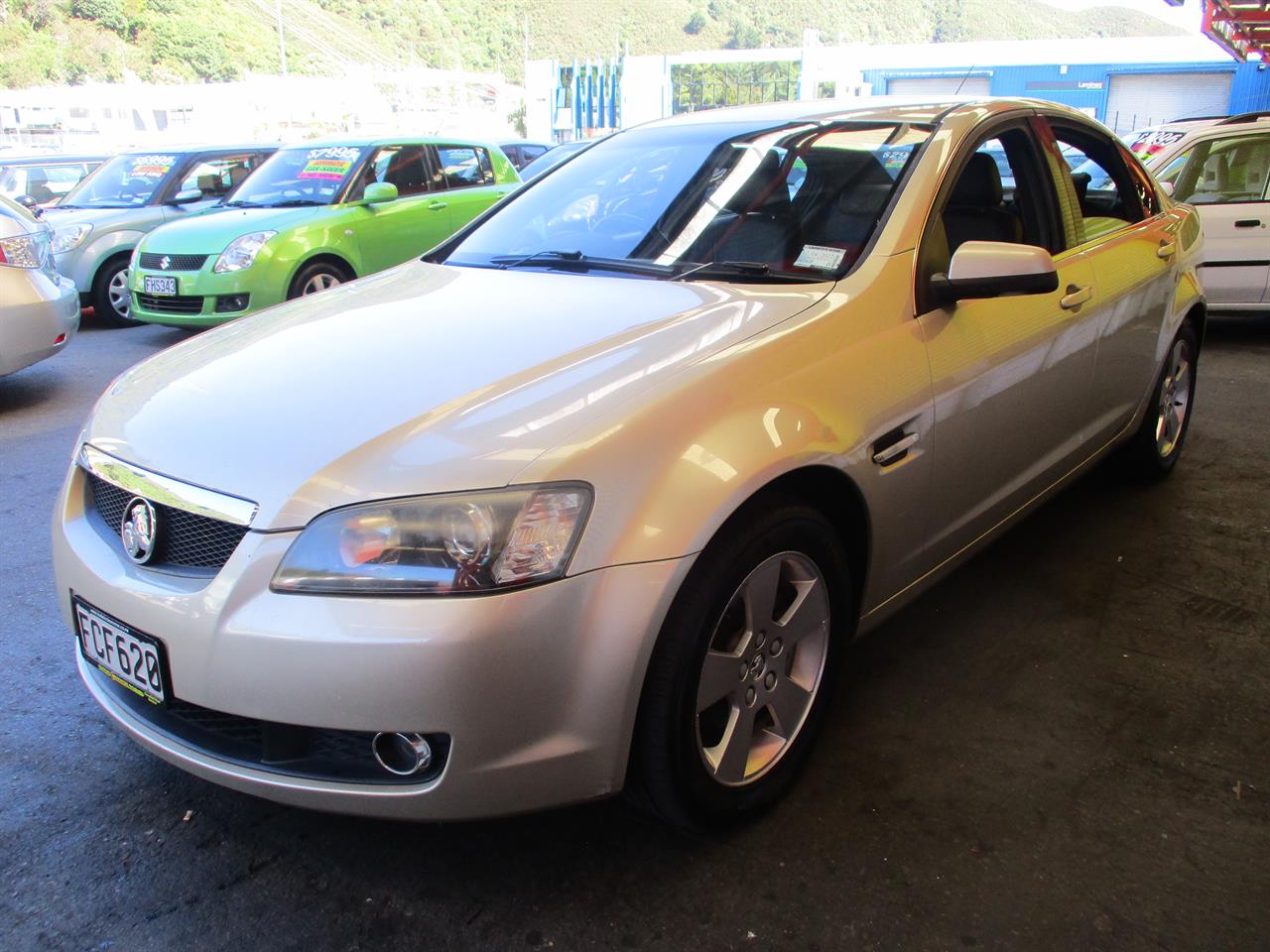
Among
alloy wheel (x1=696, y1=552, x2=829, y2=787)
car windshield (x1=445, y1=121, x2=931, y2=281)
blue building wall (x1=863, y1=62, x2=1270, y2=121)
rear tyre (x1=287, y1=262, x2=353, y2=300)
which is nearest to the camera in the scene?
alloy wheel (x1=696, y1=552, x2=829, y2=787)

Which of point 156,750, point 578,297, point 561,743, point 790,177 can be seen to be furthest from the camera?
point 790,177

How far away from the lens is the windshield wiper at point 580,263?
270cm

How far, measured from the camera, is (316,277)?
7.50 m

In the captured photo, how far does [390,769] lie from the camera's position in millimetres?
1797

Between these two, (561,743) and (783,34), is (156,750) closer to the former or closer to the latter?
(561,743)

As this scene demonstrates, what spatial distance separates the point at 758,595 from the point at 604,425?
50cm

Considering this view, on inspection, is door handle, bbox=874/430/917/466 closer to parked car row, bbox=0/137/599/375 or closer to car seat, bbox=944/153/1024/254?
car seat, bbox=944/153/1024/254

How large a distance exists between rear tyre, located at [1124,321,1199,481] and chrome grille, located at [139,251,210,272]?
6.01 metres

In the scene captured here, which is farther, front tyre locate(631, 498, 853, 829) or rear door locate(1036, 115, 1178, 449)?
rear door locate(1036, 115, 1178, 449)

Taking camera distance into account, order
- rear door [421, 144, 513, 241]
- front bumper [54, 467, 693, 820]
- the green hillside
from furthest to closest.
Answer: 1. the green hillside
2. rear door [421, 144, 513, 241]
3. front bumper [54, 467, 693, 820]

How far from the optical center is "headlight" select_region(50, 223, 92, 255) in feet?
27.9

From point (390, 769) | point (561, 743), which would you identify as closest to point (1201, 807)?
point (561, 743)

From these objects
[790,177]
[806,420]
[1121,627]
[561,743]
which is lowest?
[1121,627]

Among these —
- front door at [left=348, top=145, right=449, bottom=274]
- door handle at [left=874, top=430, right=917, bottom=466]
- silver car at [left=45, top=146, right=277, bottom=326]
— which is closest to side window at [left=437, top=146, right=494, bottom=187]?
front door at [left=348, top=145, right=449, bottom=274]
